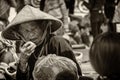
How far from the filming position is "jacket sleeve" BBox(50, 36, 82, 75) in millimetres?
3332

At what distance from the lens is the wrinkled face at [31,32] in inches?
127

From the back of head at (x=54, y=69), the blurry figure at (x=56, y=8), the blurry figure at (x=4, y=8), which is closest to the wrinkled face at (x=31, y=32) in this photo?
the back of head at (x=54, y=69)

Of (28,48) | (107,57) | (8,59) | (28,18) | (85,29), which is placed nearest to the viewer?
(107,57)

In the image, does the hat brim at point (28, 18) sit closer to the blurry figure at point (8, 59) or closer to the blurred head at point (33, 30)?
the blurred head at point (33, 30)

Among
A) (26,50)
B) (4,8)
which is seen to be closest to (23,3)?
(4,8)

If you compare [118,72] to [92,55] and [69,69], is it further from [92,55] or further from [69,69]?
[69,69]

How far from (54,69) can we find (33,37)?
491 millimetres

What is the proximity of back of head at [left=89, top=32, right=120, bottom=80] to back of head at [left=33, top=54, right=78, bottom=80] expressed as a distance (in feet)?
1.53

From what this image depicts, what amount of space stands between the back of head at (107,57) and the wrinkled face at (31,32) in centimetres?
95

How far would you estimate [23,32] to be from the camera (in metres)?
3.28

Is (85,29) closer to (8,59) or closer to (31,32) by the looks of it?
(8,59)

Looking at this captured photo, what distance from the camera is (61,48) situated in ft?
11.0

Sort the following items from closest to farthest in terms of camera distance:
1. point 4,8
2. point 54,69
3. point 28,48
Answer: point 54,69
point 28,48
point 4,8

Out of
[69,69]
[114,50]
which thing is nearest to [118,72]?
[114,50]
